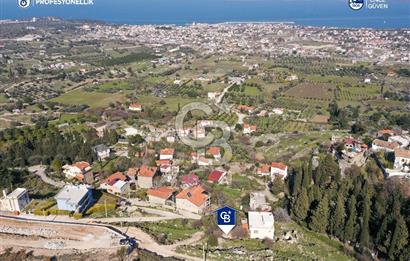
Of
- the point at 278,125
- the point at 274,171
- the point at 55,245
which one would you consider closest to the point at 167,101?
the point at 278,125

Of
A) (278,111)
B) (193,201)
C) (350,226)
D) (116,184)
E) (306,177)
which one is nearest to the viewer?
(350,226)

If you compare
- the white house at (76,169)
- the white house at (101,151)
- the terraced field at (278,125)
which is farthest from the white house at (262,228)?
the terraced field at (278,125)

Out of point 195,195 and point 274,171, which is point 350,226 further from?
point 195,195

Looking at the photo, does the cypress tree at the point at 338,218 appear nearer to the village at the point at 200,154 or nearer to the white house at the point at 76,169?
the village at the point at 200,154

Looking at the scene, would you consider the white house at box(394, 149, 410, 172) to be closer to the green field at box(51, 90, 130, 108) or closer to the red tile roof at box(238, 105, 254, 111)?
the red tile roof at box(238, 105, 254, 111)

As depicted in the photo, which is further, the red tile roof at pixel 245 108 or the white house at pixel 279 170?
the red tile roof at pixel 245 108

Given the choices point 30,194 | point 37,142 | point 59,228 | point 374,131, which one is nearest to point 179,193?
point 59,228
